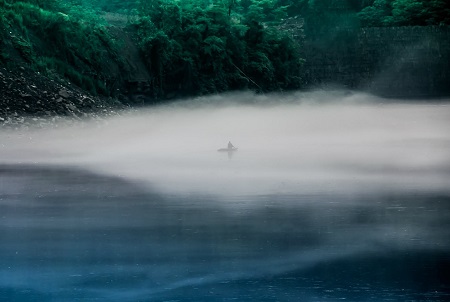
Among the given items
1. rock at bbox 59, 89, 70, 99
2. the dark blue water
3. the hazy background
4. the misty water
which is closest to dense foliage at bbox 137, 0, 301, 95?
the hazy background

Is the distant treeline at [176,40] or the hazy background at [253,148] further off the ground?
the distant treeline at [176,40]

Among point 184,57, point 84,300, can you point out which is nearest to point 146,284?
point 84,300

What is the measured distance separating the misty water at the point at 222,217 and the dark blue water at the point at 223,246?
16mm

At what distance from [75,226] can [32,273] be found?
212 cm

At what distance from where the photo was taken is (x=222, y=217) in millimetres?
9984

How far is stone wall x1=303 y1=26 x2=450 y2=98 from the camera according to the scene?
41.4 meters

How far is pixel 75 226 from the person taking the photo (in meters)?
9.61

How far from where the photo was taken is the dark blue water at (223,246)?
6.92 meters

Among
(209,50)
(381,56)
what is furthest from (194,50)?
(381,56)

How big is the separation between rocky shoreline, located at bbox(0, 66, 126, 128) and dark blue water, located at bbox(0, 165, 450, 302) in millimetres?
9115

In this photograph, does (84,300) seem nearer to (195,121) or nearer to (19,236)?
(19,236)

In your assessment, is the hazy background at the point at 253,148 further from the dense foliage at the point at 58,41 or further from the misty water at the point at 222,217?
the dense foliage at the point at 58,41

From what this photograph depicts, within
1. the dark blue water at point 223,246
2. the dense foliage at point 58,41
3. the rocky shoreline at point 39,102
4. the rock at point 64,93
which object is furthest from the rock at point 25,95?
the dark blue water at point 223,246

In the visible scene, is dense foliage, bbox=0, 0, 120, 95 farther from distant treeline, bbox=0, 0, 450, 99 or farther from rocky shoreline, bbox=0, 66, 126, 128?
rocky shoreline, bbox=0, 66, 126, 128
